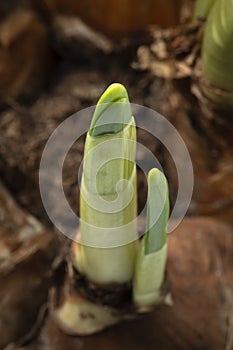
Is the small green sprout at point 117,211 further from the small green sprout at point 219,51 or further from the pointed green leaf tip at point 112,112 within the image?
the small green sprout at point 219,51

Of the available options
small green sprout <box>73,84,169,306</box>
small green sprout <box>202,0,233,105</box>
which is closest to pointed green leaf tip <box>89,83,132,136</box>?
small green sprout <box>73,84,169,306</box>

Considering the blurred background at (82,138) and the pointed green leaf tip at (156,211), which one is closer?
the pointed green leaf tip at (156,211)

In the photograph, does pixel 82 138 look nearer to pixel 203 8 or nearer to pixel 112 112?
pixel 203 8

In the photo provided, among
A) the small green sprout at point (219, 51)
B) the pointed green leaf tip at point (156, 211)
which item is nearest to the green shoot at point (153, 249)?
the pointed green leaf tip at point (156, 211)

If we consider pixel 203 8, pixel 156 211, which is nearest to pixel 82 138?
pixel 203 8

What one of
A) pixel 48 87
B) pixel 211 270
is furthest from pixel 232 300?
pixel 48 87

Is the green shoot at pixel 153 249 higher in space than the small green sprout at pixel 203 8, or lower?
lower

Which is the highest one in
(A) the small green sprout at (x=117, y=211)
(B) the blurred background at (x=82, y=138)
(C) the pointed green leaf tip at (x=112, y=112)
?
(C) the pointed green leaf tip at (x=112, y=112)
